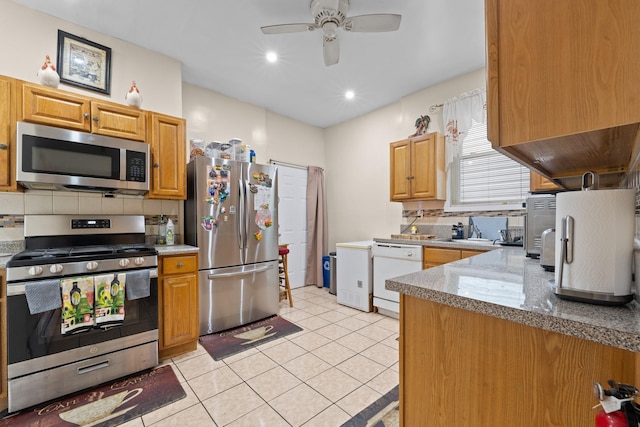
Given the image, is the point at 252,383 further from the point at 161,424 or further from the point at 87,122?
the point at 87,122

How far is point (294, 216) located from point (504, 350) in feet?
12.7

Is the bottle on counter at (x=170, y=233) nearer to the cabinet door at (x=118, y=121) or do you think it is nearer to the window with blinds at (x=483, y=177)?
the cabinet door at (x=118, y=121)

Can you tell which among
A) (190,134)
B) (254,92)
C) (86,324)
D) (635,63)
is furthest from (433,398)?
(254,92)

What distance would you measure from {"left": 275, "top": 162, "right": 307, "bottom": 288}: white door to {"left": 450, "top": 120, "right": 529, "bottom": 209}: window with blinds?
233cm

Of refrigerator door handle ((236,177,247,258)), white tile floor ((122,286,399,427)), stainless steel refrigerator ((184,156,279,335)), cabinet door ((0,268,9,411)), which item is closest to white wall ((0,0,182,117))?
stainless steel refrigerator ((184,156,279,335))

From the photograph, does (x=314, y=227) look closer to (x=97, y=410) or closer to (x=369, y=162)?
(x=369, y=162)

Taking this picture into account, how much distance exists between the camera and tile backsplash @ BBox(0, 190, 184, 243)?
2119mm

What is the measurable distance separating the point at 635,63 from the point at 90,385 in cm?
305

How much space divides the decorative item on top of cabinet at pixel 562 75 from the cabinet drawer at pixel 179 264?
2424mm

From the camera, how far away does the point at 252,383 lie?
6.51ft

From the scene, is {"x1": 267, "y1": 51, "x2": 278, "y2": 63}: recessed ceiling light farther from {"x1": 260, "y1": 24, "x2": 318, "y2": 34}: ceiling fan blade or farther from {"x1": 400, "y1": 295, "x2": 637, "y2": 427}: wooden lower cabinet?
{"x1": 400, "y1": 295, "x2": 637, "y2": 427}: wooden lower cabinet

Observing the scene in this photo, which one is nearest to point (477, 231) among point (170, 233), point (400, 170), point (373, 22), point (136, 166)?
point (400, 170)

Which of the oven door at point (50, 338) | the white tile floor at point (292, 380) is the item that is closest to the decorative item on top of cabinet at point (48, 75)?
the oven door at point (50, 338)

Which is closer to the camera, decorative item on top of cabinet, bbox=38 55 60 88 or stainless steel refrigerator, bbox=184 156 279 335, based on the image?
decorative item on top of cabinet, bbox=38 55 60 88
